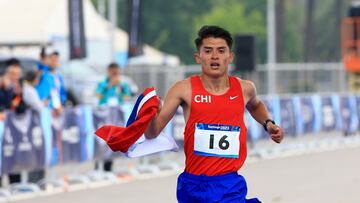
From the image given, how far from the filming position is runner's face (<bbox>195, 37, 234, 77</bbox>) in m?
7.51

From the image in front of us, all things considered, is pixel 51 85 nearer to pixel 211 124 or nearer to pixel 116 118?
pixel 116 118

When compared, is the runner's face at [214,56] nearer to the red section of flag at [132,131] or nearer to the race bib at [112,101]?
the red section of flag at [132,131]

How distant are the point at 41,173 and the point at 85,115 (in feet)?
3.84

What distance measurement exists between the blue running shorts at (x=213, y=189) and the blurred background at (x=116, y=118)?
5.84 metres

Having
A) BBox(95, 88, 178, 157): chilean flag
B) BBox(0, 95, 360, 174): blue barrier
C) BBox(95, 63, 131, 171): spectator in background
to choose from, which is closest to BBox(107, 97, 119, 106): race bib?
BBox(95, 63, 131, 171): spectator in background

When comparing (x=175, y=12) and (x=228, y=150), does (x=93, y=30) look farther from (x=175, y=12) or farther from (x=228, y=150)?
(x=175, y=12)

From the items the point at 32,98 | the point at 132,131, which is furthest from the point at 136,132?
the point at 32,98

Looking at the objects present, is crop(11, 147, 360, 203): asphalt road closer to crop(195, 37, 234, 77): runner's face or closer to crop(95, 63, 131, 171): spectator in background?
crop(95, 63, 131, 171): spectator in background

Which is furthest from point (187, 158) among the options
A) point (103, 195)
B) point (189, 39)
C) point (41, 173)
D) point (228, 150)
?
point (189, 39)

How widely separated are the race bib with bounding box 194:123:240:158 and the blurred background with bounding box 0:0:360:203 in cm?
579

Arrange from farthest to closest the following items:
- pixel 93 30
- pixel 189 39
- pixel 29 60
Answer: pixel 189 39 < pixel 93 30 < pixel 29 60

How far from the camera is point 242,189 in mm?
7664

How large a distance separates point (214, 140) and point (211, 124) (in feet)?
0.35

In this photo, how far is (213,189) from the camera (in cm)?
755
